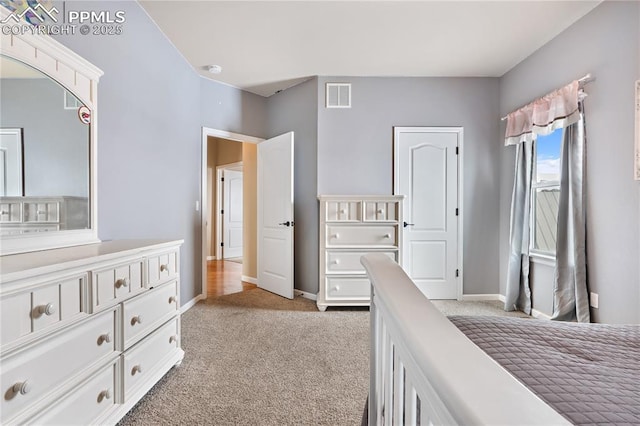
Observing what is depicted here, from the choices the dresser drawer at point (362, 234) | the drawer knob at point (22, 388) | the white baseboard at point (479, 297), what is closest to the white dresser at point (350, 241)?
the dresser drawer at point (362, 234)

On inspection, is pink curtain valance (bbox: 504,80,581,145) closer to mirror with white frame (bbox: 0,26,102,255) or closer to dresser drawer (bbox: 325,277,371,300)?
dresser drawer (bbox: 325,277,371,300)

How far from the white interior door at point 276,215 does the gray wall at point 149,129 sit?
69 cm

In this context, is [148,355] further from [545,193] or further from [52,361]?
[545,193]

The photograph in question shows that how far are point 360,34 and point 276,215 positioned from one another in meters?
2.09

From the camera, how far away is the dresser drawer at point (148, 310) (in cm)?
150

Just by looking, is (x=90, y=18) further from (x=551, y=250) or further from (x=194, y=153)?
(x=551, y=250)

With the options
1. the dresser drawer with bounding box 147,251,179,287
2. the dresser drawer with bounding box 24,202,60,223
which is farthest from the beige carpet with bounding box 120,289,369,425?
the dresser drawer with bounding box 24,202,60,223

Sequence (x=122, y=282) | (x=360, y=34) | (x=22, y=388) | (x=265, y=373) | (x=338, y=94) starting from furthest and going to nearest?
(x=338, y=94)
(x=360, y=34)
(x=265, y=373)
(x=122, y=282)
(x=22, y=388)

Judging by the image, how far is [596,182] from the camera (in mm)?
2328

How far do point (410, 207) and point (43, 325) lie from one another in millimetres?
3273

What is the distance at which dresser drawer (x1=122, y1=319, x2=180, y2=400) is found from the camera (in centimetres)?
149

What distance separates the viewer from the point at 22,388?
1002mm

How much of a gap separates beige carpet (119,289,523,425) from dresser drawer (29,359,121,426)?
0.25 m

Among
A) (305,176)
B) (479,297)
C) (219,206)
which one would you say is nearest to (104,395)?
(305,176)
